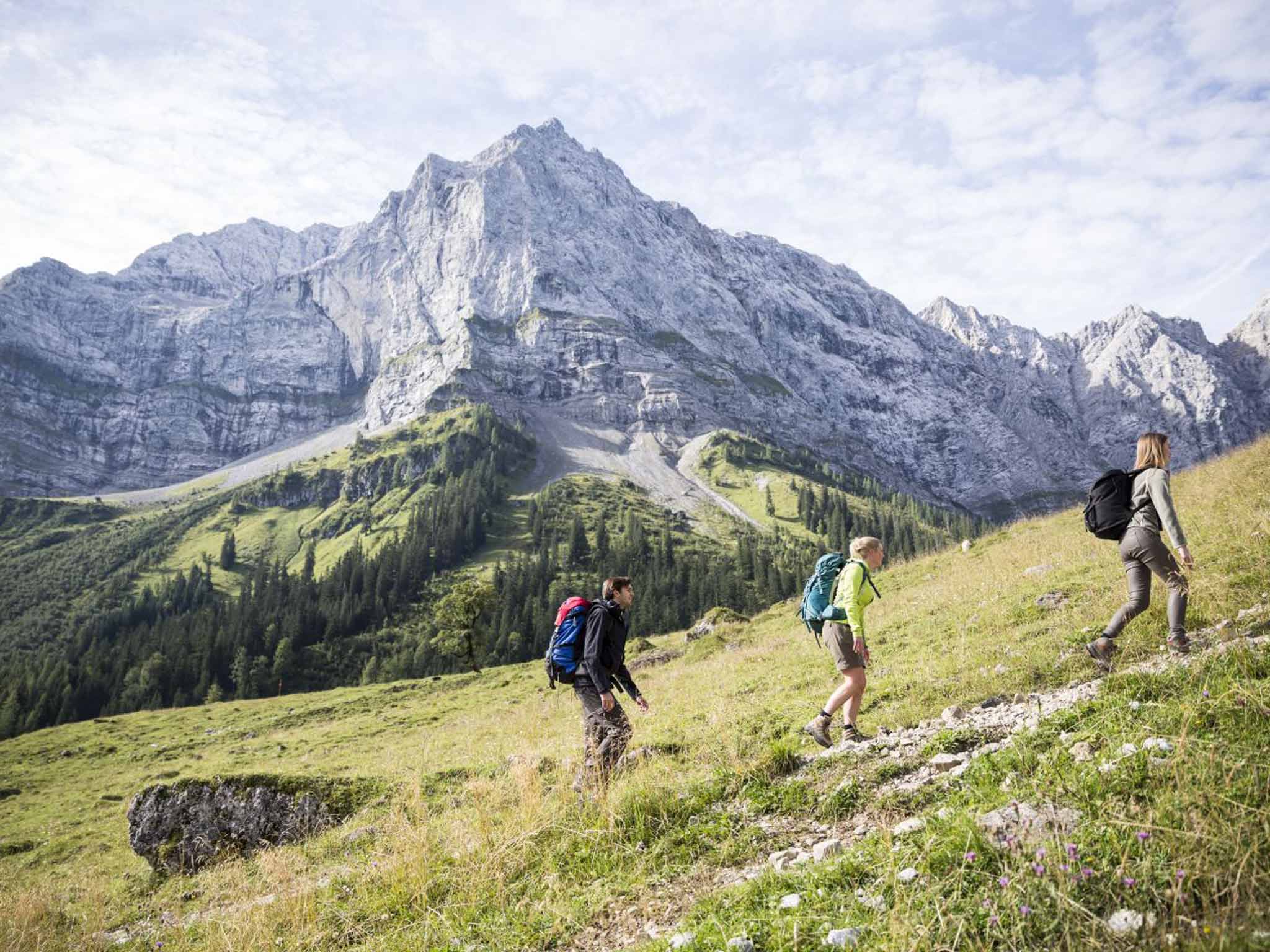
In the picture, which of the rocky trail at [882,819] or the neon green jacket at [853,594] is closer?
the rocky trail at [882,819]

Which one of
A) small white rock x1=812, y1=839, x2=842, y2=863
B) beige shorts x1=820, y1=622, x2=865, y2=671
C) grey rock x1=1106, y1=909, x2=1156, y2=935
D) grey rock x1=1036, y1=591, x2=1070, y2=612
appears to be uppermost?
beige shorts x1=820, y1=622, x2=865, y2=671

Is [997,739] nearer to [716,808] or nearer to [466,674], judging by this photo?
[716,808]

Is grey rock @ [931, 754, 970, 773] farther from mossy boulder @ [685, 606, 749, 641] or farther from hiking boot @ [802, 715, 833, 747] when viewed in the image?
mossy boulder @ [685, 606, 749, 641]

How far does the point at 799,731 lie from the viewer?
10.9 m

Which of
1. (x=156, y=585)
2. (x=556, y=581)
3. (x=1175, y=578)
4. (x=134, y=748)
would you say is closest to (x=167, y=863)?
(x=1175, y=578)

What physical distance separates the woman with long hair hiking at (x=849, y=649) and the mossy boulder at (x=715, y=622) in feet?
93.1

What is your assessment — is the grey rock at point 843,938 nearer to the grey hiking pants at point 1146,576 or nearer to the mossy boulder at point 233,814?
the grey hiking pants at point 1146,576

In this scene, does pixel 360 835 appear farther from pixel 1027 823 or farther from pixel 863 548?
pixel 1027 823

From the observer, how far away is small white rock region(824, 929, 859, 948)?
4609 millimetres

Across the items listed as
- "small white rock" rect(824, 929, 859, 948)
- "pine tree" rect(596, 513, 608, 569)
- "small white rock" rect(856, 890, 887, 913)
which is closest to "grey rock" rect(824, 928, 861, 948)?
"small white rock" rect(824, 929, 859, 948)

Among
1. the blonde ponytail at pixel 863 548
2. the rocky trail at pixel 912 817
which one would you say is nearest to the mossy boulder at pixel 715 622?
the blonde ponytail at pixel 863 548

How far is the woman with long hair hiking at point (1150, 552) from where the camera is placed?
31.3 feet

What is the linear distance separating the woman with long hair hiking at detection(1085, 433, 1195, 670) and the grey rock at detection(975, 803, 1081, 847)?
5.26m

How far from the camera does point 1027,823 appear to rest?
525 cm
